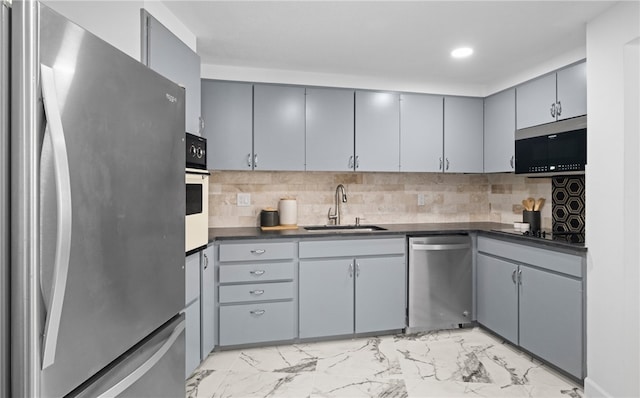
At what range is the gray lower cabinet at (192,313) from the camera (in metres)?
2.34

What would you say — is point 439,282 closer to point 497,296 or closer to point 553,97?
point 497,296

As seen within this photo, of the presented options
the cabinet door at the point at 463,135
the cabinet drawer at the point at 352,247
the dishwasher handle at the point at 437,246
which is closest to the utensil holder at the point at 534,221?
the dishwasher handle at the point at 437,246

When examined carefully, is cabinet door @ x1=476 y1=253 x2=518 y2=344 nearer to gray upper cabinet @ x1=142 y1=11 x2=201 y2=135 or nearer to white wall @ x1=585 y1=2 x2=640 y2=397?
white wall @ x1=585 y1=2 x2=640 y2=397

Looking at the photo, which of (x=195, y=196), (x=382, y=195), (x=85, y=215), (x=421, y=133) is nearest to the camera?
(x=85, y=215)

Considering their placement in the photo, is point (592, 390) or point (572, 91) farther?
point (572, 91)

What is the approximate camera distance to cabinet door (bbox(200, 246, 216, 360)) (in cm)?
261

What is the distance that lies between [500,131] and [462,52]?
3.23ft

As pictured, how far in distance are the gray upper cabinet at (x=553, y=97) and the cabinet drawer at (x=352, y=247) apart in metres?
1.48

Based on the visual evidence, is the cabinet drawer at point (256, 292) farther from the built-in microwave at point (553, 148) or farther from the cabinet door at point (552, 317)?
the built-in microwave at point (553, 148)

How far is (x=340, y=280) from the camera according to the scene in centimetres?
309

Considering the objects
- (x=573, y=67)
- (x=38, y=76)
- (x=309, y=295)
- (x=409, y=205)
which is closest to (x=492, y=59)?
(x=573, y=67)

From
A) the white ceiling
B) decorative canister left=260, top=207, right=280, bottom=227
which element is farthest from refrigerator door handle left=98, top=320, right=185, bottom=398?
decorative canister left=260, top=207, right=280, bottom=227

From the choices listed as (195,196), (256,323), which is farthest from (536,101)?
(256,323)

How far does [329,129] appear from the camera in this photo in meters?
3.36
